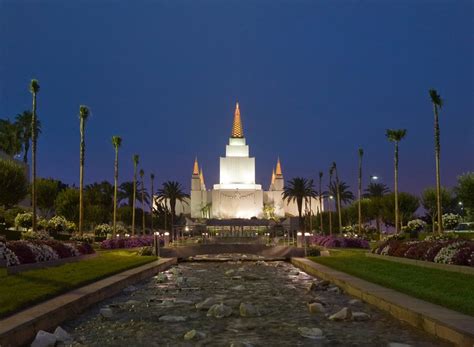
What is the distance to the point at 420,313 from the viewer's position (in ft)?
35.7

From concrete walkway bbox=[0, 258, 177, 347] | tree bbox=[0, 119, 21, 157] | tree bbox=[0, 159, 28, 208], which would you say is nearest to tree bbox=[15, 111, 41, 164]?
tree bbox=[0, 119, 21, 157]

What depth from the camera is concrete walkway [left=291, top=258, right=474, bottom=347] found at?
30.2 feet

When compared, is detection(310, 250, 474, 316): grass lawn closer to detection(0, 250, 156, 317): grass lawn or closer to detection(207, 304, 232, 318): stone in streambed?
detection(207, 304, 232, 318): stone in streambed

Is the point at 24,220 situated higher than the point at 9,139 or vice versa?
the point at 9,139

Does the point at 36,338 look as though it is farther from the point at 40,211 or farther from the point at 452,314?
the point at 40,211

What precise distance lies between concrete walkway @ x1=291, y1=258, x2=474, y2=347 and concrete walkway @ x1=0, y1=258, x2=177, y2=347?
268 inches

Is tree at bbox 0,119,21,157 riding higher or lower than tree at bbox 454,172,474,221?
higher

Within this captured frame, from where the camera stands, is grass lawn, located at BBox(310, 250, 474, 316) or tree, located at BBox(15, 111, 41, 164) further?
tree, located at BBox(15, 111, 41, 164)

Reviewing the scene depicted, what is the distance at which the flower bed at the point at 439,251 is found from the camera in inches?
842

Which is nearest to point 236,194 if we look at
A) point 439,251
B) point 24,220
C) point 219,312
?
point 24,220

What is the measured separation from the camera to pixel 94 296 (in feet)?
A: 48.9

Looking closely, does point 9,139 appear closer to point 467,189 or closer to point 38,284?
point 467,189

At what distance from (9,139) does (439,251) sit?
3163 inches

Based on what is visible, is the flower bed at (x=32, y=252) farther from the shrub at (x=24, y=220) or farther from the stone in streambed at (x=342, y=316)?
the shrub at (x=24, y=220)
